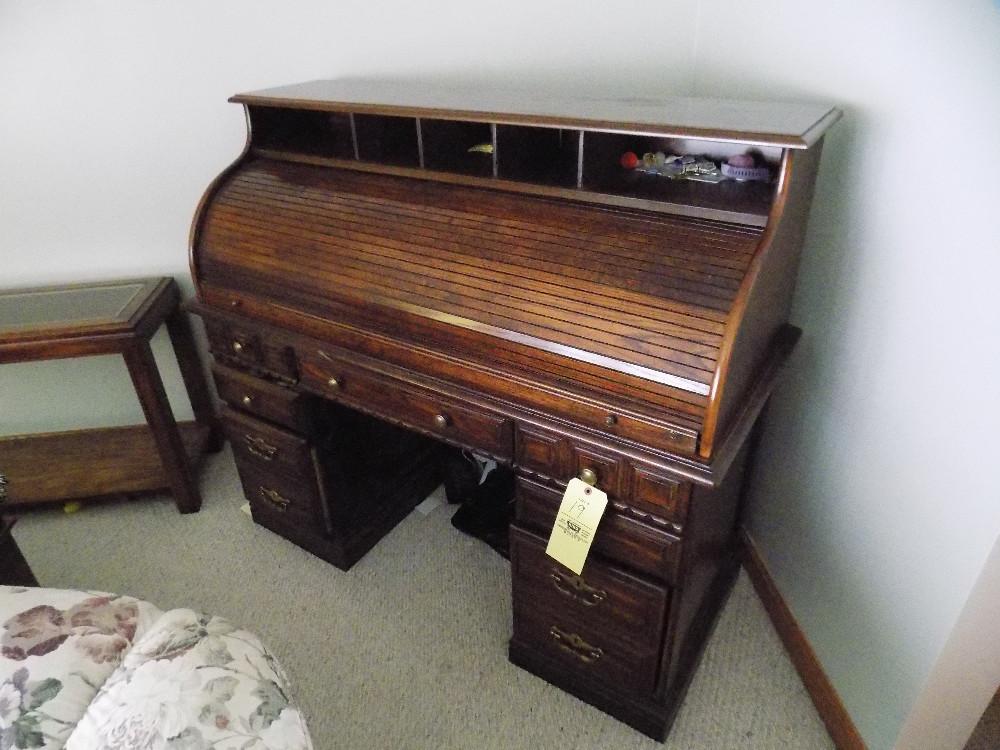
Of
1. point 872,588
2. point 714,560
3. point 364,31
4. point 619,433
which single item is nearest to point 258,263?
point 364,31

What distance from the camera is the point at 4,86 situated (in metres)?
1.63

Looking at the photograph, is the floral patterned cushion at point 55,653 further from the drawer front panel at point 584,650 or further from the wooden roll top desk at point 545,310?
the drawer front panel at point 584,650

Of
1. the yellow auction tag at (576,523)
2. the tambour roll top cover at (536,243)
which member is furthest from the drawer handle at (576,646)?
the tambour roll top cover at (536,243)

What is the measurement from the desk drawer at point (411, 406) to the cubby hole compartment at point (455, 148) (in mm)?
402

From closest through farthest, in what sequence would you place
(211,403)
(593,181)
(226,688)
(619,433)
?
(226,688) → (619,433) → (593,181) → (211,403)

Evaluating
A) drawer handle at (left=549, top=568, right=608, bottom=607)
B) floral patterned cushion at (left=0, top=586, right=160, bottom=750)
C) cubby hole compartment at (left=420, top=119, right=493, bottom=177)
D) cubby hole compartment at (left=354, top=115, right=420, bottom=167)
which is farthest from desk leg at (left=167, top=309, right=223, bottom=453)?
drawer handle at (left=549, top=568, right=608, bottom=607)

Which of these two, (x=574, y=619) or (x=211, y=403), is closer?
(x=574, y=619)

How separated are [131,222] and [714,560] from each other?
1.68 m

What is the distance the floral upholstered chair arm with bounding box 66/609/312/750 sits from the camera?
0.64 m

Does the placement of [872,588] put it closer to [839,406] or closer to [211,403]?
[839,406]

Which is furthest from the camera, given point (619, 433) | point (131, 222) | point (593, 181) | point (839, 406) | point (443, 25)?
point (131, 222)

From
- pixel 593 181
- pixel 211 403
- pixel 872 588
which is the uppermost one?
pixel 593 181

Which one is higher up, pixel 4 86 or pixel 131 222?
pixel 4 86

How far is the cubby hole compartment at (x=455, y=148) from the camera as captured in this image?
48.9 inches
